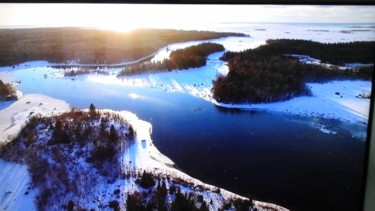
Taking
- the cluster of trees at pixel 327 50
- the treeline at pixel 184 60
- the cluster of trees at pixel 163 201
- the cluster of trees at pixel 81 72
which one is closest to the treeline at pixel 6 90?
the cluster of trees at pixel 81 72

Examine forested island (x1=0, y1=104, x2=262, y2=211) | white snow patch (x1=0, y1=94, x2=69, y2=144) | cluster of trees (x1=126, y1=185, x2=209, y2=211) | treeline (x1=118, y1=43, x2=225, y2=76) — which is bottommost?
cluster of trees (x1=126, y1=185, x2=209, y2=211)

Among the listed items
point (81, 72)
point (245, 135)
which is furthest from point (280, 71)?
point (81, 72)

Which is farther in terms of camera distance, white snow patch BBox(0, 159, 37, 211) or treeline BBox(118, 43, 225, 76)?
treeline BBox(118, 43, 225, 76)

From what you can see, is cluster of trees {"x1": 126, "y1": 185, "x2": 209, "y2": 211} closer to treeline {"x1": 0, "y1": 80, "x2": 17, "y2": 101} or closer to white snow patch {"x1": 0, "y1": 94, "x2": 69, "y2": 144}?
white snow patch {"x1": 0, "y1": 94, "x2": 69, "y2": 144}

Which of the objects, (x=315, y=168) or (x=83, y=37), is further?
(x=315, y=168)

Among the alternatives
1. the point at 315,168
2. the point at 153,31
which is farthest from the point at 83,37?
the point at 315,168

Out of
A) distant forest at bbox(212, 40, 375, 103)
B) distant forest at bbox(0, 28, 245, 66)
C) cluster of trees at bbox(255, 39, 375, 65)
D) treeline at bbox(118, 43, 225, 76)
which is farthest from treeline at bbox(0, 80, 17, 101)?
cluster of trees at bbox(255, 39, 375, 65)

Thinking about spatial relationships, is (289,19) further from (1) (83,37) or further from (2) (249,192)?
Answer: (1) (83,37)
